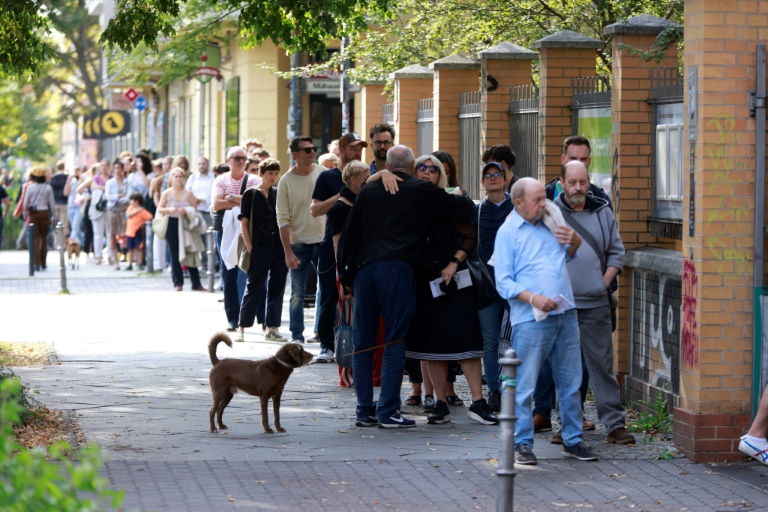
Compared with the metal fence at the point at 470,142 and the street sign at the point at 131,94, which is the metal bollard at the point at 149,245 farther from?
the street sign at the point at 131,94

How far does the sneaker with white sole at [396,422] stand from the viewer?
33.0 feet

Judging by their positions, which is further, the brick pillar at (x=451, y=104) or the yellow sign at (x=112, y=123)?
the yellow sign at (x=112, y=123)

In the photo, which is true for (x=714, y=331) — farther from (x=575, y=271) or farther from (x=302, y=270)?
(x=302, y=270)

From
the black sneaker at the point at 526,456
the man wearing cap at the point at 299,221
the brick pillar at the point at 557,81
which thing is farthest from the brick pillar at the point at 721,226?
the man wearing cap at the point at 299,221

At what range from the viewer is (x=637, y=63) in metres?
10.9

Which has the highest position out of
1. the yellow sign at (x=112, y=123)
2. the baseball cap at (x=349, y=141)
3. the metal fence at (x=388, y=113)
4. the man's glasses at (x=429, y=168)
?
the yellow sign at (x=112, y=123)

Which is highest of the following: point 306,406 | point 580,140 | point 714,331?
point 580,140

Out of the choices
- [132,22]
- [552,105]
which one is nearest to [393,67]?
[132,22]

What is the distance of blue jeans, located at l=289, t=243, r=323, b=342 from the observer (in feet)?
46.9

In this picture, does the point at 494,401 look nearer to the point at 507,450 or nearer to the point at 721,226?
the point at 721,226

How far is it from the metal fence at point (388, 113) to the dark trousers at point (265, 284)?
5.90m

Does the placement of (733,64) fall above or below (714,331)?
above

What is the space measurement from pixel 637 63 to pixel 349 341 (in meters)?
2.97

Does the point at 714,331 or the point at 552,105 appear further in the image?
the point at 552,105
